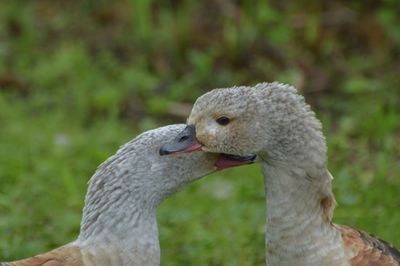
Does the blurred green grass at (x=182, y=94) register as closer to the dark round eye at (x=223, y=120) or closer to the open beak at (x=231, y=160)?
the open beak at (x=231, y=160)

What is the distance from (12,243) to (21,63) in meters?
3.10

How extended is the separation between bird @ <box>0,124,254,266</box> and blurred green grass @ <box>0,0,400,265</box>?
1.15 metres

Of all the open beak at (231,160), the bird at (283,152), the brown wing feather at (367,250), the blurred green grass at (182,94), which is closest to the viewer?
the bird at (283,152)

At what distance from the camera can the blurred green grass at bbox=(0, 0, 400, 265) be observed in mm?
5805

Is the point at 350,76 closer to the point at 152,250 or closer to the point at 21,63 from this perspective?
the point at 21,63

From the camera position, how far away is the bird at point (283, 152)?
4.08 meters

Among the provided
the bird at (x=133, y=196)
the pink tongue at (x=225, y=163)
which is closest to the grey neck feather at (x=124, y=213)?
the bird at (x=133, y=196)

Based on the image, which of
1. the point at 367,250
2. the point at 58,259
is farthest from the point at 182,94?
the point at 58,259

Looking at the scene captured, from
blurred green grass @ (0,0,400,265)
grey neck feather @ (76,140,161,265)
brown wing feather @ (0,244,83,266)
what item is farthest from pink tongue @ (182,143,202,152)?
blurred green grass @ (0,0,400,265)

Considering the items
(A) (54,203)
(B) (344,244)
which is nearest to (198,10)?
(A) (54,203)

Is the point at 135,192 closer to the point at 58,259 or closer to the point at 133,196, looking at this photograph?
the point at 133,196

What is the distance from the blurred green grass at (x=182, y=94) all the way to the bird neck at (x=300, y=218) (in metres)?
1.10

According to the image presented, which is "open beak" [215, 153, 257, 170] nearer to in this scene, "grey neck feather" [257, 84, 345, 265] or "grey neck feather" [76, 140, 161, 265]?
"grey neck feather" [257, 84, 345, 265]

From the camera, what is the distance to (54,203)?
238 inches
